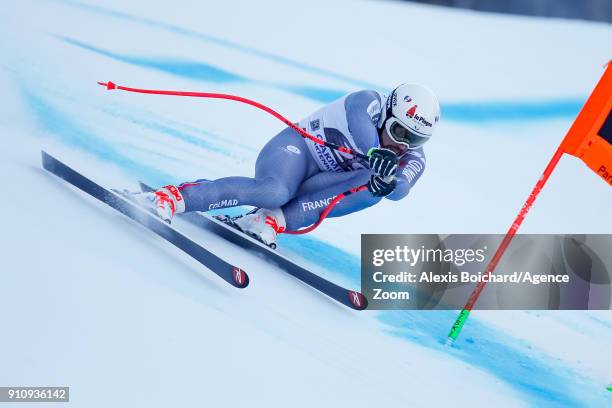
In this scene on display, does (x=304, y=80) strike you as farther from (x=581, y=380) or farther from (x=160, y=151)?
(x=581, y=380)

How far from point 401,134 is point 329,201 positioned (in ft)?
1.11

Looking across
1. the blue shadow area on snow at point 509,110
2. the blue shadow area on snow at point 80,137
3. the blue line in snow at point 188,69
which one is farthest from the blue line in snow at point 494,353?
the blue shadow area on snow at point 509,110

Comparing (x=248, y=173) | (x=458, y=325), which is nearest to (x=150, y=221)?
(x=248, y=173)

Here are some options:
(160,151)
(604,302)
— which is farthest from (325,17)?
(604,302)

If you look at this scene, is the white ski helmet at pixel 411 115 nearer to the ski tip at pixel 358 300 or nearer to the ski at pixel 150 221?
the ski tip at pixel 358 300

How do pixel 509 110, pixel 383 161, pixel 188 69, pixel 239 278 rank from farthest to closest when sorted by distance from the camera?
1. pixel 509 110
2. pixel 188 69
3. pixel 383 161
4. pixel 239 278

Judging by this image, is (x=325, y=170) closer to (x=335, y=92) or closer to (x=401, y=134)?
(x=401, y=134)

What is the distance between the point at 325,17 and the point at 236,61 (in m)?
0.62

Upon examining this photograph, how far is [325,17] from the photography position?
3.83m

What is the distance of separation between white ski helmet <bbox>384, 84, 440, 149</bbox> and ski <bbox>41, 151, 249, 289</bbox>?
0.74 metres

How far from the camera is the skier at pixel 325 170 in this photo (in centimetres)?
262

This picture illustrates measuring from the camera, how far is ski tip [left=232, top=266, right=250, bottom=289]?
7.77ft

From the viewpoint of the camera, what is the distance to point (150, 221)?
2520 mm

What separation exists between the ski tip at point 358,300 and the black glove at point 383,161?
0.39m
